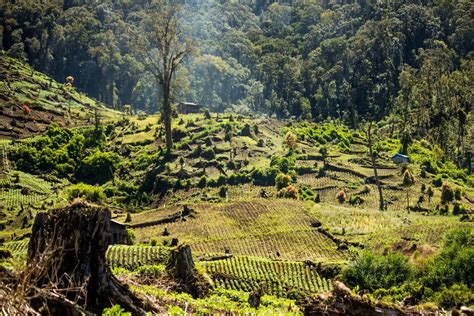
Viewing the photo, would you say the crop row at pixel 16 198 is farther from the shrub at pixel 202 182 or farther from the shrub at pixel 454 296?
the shrub at pixel 454 296

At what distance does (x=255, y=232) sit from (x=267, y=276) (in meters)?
10.9

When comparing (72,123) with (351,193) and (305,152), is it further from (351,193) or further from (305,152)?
(351,193)

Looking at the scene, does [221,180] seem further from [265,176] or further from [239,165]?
[265,176]

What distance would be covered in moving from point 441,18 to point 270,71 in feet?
116

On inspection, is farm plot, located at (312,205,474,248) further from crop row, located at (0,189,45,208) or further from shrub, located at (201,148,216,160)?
crop row, located at (0,189,45,208)

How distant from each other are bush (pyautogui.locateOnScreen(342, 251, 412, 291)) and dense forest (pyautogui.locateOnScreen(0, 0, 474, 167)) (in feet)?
183

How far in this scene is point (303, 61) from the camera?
384 ft

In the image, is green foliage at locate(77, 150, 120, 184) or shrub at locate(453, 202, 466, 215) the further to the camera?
green foliage at locate(77, 150, 120, 184)

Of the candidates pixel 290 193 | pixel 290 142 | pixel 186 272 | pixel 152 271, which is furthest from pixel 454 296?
pixel 290 142

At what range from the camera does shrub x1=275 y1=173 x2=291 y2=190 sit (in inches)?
2041

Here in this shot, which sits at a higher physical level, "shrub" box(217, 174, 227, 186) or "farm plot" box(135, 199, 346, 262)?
"shrub" box(217, 174, 227, 186)

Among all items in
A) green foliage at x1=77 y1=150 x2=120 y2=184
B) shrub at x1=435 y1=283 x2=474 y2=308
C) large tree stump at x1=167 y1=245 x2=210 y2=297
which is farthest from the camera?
green foliage at x1=77 y1=150 x2=120 y2=184

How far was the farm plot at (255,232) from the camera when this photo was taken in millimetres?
38062

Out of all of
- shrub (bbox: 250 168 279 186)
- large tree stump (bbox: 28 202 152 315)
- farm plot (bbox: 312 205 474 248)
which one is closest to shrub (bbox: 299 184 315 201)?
shrub (bbox: 250 168 279 186)
